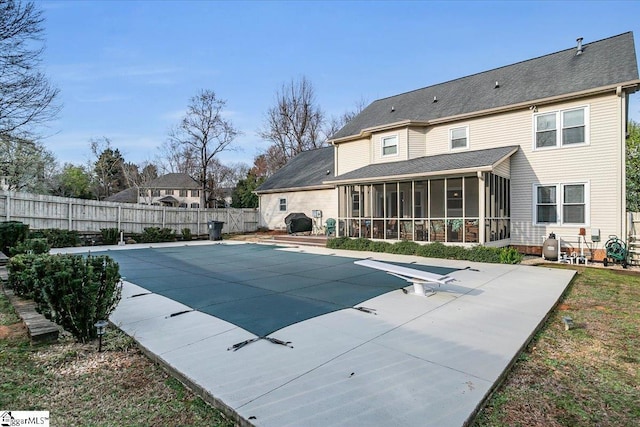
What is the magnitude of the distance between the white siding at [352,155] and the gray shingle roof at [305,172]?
4.85 feet

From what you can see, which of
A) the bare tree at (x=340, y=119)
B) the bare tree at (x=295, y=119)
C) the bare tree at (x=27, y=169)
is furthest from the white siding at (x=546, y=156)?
the bare tree at (x=27, y=169)

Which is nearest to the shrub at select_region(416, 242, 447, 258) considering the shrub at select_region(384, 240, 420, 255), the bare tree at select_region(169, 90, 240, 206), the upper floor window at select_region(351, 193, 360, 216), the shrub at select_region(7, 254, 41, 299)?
the shrub at select_region(384, 240, 420, 255)

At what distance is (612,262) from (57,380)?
1395cm

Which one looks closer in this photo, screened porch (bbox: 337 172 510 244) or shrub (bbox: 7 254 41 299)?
shrub (bbox: 7 254 41 299)

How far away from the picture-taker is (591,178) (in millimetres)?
10758

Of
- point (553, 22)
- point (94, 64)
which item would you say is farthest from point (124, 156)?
point (553, 22)

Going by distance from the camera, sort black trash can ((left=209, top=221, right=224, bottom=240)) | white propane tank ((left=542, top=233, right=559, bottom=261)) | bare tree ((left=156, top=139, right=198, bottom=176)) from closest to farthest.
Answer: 1. white propane tank ((left=542, top=233, right=559, bottom=261))
2. black trash can ((left=209, top=221, right=224, bottom=240))
3. bare tree ((left=156, top=139, right=198, bottom=176))

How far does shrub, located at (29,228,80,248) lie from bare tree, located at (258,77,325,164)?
21894 mm

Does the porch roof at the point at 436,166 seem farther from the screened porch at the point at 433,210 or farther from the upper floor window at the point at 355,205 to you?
the upper floor window at the point at 355,205

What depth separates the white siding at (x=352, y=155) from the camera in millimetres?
16922

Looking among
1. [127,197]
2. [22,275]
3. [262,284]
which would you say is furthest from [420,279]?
[127,197]

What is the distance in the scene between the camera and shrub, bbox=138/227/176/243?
17375 mm

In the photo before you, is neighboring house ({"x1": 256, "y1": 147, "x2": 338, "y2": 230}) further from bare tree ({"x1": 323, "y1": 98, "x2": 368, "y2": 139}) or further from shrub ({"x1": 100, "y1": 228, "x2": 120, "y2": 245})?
bare tree ({"x1": 323, "y1": 98, "x2": 368, "y2": 139})

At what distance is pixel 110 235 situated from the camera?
16.2 meters
